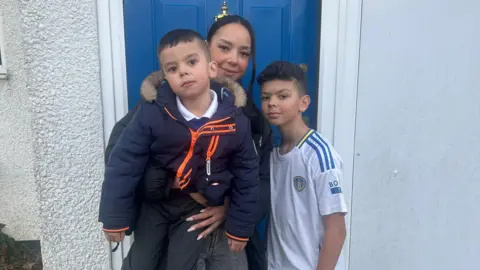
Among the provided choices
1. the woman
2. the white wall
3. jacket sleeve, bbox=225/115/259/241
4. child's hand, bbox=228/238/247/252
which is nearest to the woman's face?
the woman

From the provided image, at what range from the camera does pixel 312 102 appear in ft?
7.71

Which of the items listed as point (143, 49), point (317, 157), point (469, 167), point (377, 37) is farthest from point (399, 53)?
point (143, 49)

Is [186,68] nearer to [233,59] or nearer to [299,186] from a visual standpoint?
[233,59]

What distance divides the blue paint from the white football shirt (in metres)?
0.69

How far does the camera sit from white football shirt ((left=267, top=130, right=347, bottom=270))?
5.03ft

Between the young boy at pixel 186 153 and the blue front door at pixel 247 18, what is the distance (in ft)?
2.87

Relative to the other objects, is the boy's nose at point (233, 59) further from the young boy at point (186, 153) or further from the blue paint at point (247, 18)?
the blue paint at point (247, 18)

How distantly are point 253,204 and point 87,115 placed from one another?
1129mm

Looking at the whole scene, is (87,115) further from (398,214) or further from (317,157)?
(398,214)

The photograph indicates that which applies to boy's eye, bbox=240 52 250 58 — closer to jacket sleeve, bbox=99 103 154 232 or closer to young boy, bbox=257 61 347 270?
young boy, bbox=257 61 347 270

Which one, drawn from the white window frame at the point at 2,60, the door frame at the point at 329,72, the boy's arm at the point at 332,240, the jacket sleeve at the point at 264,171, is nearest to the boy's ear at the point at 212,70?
the jacket sleeve at the point at 264,171

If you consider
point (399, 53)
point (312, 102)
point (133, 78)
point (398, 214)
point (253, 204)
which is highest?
point (399, 53)

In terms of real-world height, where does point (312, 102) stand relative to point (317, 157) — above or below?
above

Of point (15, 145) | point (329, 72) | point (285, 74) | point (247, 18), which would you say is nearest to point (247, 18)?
point (247, 18)
